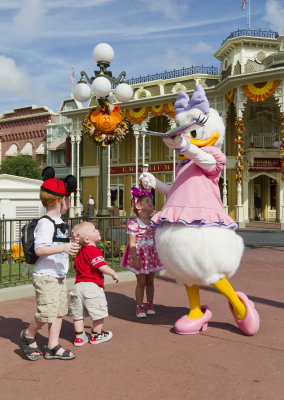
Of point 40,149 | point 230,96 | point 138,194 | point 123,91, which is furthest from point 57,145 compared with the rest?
point 138,194

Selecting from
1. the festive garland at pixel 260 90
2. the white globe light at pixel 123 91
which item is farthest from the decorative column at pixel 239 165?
the white globe light at pixel 123 91

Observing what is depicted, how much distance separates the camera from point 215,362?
315cm

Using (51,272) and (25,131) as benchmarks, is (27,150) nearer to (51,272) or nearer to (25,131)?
(25,131)

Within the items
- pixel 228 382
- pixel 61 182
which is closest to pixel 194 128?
pixel 61 182

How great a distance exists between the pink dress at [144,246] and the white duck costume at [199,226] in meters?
0.58

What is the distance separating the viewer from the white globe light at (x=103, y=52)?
7.82 meters

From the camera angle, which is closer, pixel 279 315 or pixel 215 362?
pixel 215 362

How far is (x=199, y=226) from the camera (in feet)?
11.7

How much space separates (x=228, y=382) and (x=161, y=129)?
24.3 meters

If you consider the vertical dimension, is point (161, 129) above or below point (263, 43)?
below

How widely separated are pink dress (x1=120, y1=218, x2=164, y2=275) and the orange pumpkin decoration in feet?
10.2

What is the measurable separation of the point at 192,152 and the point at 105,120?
3.85 meters

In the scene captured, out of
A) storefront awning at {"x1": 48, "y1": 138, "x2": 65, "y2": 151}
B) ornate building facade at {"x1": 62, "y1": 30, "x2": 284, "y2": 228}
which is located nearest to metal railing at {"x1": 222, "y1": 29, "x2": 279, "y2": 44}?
ornate building facade at {"x1": 62, "y1": 30, "x2": 284, "y2": 228}

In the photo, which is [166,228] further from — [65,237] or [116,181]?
[116,181]
